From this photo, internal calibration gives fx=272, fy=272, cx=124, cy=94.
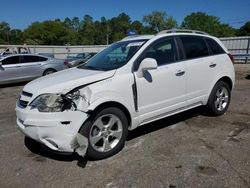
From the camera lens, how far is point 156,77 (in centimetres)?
437

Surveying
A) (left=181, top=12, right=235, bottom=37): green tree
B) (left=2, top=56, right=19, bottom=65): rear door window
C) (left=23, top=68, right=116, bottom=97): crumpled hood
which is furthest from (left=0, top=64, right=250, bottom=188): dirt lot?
(left=181, top=12, right=235, bottom=37): green tree

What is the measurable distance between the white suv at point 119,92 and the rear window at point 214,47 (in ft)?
0.08

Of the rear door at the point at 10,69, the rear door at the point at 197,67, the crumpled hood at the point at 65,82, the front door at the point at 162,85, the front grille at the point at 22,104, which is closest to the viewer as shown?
the crumpled hood at the point at 65,82

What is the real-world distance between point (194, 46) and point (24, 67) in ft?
28.3

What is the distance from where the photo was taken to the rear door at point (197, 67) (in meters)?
4.94

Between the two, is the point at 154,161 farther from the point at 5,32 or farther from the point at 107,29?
the point at 5,32

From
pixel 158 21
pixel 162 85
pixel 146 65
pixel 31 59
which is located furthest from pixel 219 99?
pixel 158 21

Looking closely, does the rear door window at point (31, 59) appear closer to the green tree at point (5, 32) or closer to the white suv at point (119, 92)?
the white suv at point (119, 92)

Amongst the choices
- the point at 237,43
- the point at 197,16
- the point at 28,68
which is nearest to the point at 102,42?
the point at 197,16

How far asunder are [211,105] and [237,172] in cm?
230

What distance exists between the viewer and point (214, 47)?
554 cm

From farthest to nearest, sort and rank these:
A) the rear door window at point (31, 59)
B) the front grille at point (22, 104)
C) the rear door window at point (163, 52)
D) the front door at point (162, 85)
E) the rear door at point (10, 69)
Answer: the rear door window at point (31, 59) → the rear door at point (10, 69) → the rear door window at point (163, 52) → the front door at point (162, 85) → the front grille at point (22, 104)

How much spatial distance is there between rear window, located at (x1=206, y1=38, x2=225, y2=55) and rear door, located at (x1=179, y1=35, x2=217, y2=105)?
0.44 feet

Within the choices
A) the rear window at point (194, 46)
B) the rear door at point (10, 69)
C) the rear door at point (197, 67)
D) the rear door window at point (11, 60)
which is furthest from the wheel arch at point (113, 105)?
the rear door window at point (11, 60)
